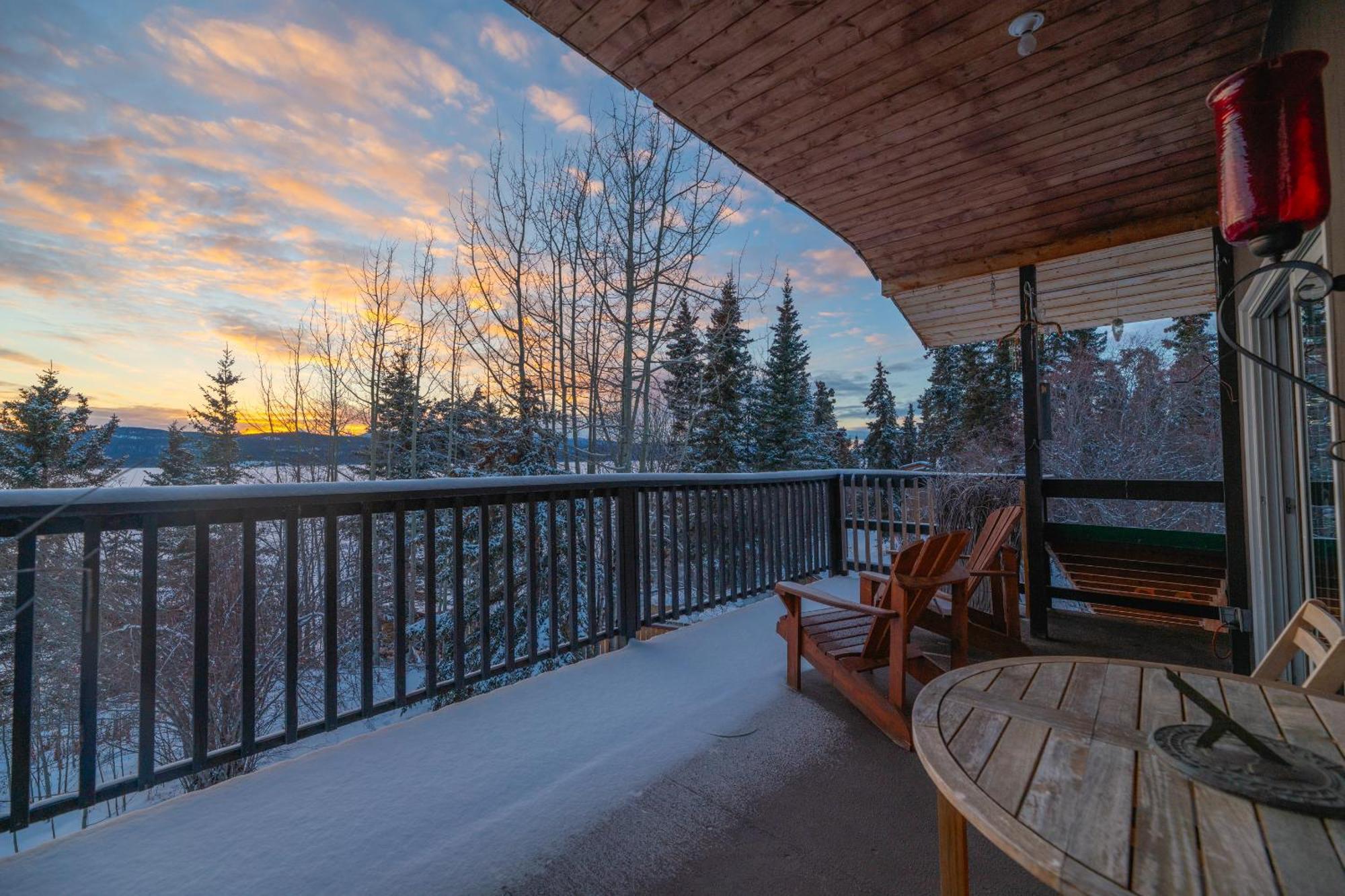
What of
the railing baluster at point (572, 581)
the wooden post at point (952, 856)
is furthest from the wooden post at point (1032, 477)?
the wooden post at point (952, 856)

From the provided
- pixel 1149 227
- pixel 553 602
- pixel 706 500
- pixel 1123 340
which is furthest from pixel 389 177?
pixel 1123 340

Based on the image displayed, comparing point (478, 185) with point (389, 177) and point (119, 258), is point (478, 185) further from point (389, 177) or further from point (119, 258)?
point (119, 258)

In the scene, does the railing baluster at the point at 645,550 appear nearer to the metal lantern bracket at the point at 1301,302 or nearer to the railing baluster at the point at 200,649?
the railing baluster at the point at 200,649

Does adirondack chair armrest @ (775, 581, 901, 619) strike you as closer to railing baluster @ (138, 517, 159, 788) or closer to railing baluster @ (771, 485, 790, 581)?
railing baluster @ (771, 485, 790, 581)

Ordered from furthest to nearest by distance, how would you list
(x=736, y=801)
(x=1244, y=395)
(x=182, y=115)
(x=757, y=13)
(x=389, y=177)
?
1. (x=389, y=177)
2. (x=182, y=115)
3. (x=1244, y=395)
4. (x=757, y=13)
5. (x=736, y=801)

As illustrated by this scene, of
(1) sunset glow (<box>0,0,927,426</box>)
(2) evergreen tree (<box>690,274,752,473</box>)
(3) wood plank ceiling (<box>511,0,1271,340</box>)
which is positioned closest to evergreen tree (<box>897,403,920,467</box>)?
(2) evergreen tree (<box>690,274,752,473</box>)

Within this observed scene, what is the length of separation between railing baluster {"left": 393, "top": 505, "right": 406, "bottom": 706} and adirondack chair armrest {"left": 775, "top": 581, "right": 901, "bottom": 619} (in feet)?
5.55

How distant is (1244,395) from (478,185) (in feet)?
26.2

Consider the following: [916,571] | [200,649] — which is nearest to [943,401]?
[916,571]

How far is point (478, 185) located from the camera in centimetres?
759

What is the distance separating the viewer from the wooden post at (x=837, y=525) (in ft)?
Result: 17.7

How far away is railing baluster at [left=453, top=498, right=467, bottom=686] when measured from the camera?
8.17ft

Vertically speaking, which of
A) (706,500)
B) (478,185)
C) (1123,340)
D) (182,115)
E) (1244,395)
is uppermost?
(478,185)

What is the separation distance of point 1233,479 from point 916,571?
2.30m
